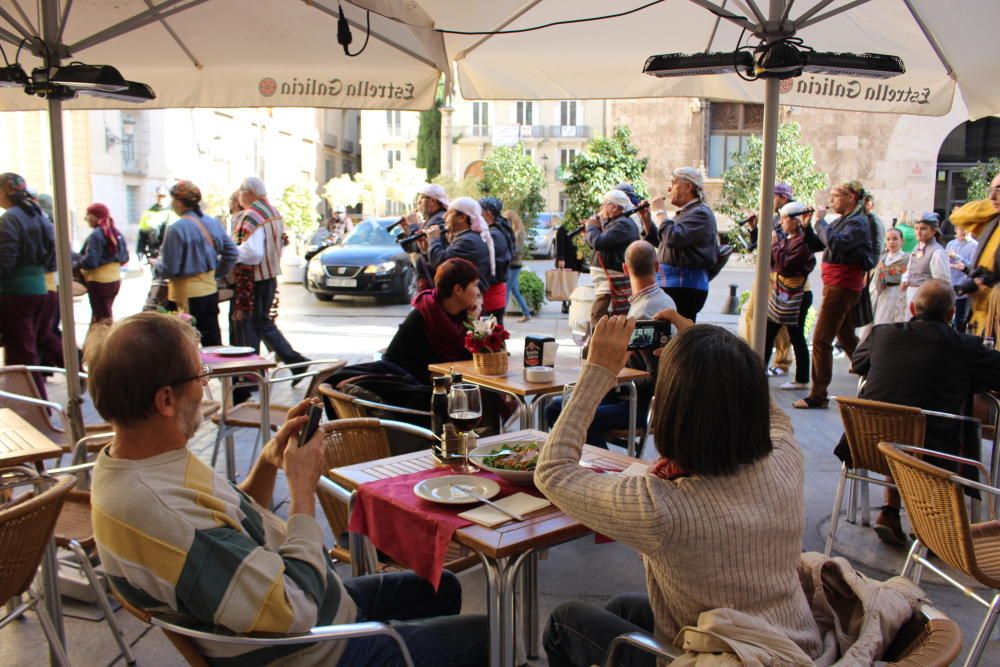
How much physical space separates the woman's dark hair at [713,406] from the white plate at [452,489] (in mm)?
755

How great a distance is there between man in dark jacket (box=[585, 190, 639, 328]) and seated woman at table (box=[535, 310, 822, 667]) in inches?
196

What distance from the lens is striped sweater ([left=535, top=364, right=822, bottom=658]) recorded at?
1.70m

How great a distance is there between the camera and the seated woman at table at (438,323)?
443 cm

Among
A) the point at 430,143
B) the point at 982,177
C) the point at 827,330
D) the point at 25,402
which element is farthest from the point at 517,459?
the point at 430,143

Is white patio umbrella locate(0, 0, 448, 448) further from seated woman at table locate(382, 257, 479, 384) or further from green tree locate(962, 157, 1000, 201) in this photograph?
green tree locate(962, 157, 1000, 201)

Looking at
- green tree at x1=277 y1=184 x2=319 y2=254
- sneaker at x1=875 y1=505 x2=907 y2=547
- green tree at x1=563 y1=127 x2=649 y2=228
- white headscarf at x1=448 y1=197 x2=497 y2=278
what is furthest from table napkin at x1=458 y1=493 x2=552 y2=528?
green tree at x1=277 y1=184 x2=319 y2=254

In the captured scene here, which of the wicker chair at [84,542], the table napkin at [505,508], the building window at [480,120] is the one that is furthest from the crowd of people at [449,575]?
the building window at [480,120]

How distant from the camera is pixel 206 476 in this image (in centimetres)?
179

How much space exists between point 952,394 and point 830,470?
1.66 metres

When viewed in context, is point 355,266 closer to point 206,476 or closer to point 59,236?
point 59,236

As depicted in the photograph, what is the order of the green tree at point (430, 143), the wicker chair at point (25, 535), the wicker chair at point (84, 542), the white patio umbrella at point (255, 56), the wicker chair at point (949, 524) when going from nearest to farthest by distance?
1. the wicker chair at point (25, 535)
2. the wicker chair at point (949, 524)
3. the wicker chair at point (84, 542)
4. the white patio umbrella at point (255, 56)
5. the green tree at point (430, 143)

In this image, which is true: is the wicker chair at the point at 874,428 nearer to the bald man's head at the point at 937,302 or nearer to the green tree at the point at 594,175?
the bald man's head at the point at 937,302

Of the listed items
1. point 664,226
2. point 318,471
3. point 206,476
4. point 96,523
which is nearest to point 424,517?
point 318,471

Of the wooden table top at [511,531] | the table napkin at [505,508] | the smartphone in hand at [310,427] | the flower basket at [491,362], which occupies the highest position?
the smartphone in hand at [310,427]
